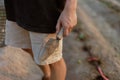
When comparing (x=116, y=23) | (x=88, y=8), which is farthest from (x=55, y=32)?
(x=88, y=8)

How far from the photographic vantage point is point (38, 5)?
1.78 meters

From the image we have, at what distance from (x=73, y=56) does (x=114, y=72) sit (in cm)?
48

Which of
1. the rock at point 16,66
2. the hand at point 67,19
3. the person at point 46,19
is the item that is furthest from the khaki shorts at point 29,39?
the rock at point 16,66

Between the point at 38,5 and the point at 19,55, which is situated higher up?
the point at 38,5

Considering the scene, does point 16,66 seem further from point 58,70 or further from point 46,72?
point 58,70

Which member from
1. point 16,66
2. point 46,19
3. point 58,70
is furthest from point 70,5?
point 16,66

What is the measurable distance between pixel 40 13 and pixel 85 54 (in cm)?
134

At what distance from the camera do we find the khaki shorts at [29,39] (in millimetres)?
1869

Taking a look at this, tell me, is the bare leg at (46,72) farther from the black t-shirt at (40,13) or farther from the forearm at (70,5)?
the forearm at (70,5)

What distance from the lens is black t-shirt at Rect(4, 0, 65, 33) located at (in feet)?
5.81

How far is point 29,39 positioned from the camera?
7.11ft

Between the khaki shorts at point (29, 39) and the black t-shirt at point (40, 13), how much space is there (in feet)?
0.17

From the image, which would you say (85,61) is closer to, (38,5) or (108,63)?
(108,63)

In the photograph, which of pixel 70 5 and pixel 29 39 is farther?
pixel 29 39
